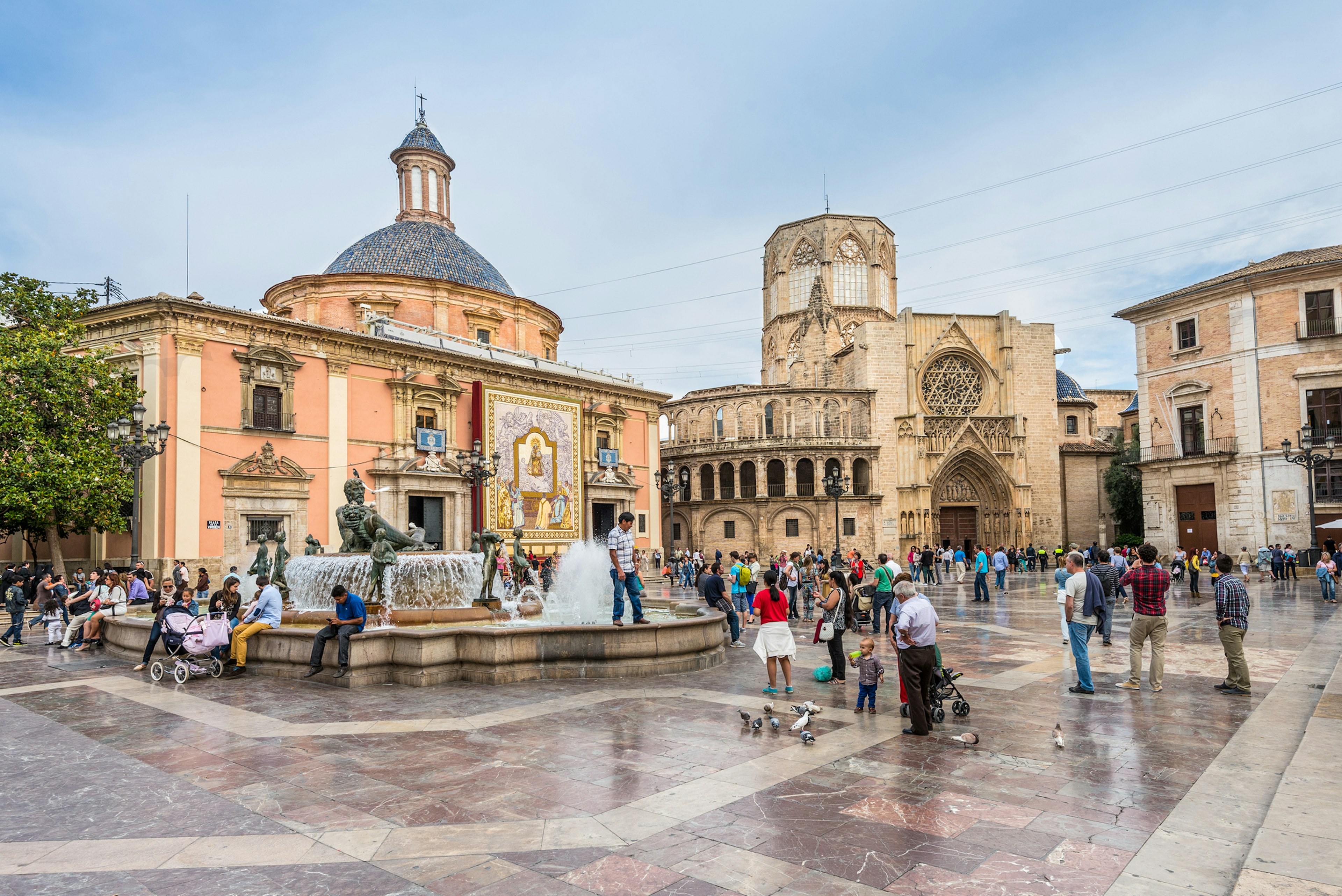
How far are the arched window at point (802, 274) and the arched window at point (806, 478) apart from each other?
44.8 ft

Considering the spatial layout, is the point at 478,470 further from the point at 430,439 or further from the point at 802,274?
A: the point at 802,274

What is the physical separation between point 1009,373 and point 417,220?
1281 inches

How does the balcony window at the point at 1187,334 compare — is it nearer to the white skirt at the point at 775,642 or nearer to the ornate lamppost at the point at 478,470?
the ornate lamppost at the point at 478,470

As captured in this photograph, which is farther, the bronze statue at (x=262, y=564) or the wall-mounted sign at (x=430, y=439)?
the wall-mounted sign at (x=430, y=439)

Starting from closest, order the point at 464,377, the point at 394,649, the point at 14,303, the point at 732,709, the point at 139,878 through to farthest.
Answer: the point at 139,878 < the point at 732,709 < the point at 394,649 < the point at 14,303 < the point at 464,377

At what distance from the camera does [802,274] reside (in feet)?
174

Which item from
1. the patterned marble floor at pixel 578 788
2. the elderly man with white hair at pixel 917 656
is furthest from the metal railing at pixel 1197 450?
the elderly man with white hair at pixel 917 656

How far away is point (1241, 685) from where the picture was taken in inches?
331

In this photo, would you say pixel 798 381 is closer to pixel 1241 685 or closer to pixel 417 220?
pixel 417 220

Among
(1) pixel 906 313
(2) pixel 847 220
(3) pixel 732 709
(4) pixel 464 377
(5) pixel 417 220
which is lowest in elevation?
(3) pixel 732 709

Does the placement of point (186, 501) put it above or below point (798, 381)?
below

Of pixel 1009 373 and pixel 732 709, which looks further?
pixel 1009 373

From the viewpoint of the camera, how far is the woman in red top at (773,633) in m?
8.48

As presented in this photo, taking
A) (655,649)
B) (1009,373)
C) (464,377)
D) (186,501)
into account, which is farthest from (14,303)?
(1009,373)
